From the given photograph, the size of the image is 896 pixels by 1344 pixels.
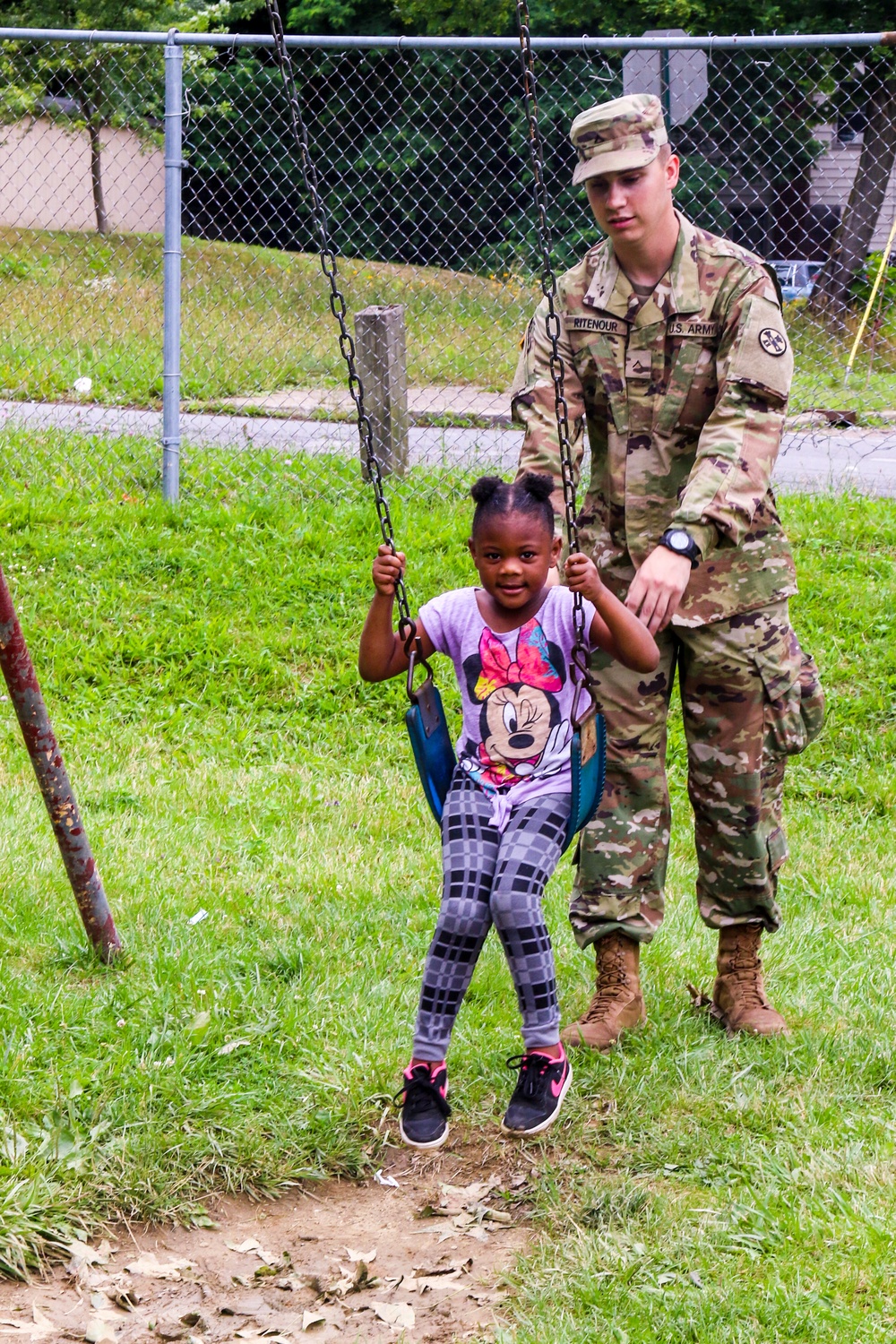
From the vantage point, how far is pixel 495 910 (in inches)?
121

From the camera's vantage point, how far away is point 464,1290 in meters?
2.95

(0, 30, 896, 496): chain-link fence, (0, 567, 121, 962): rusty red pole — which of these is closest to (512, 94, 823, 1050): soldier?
(0, 567, 121, 962): rusty red pole

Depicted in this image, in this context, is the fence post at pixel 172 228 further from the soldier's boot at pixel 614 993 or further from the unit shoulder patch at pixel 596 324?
the soldier's boot at pixel 614 993

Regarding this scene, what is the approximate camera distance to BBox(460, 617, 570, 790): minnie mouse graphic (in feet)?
10.5

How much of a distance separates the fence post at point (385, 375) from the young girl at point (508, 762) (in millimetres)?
4778

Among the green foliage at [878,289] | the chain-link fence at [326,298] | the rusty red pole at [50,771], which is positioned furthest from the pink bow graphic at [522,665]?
the green foliage at [878,289]

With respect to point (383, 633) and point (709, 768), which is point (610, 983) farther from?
point (383, 633)

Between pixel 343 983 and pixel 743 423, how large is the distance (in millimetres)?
1863

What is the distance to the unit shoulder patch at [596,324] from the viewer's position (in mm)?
3623

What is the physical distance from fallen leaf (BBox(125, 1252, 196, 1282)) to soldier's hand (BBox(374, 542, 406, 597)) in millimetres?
1451

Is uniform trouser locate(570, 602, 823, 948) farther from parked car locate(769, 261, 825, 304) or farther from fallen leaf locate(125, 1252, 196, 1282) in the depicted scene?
parked car locate(769, 261, 825, 304)

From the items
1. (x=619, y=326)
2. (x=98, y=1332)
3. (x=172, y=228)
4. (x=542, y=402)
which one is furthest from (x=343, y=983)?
(x=172, y=228)

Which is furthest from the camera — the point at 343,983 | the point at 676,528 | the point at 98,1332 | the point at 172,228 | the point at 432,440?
the point at 432,440

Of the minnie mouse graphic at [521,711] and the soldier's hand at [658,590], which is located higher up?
the soldier's hand at [658,590]
